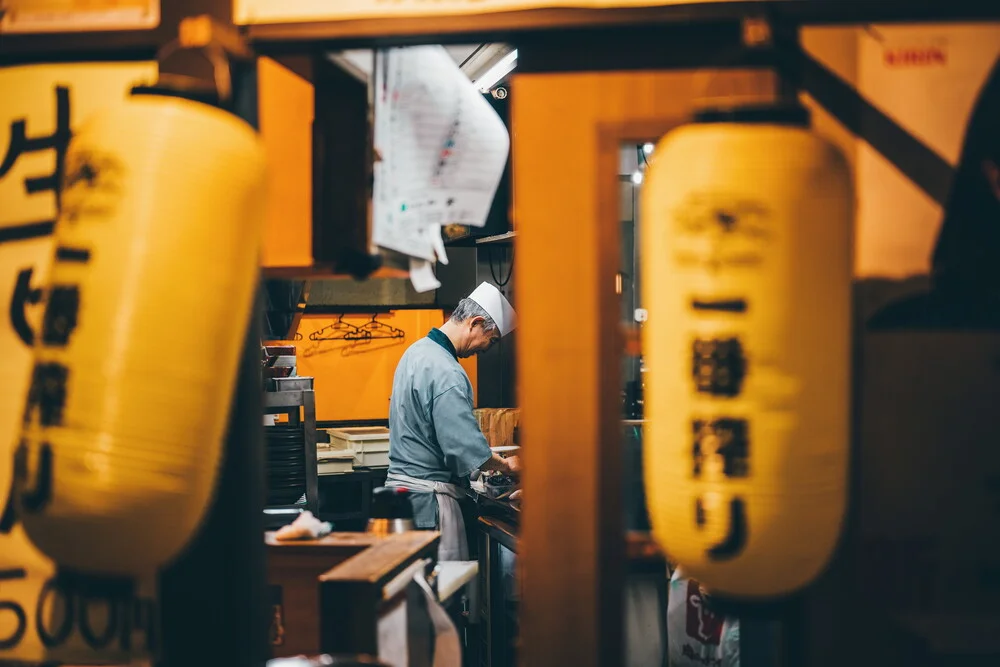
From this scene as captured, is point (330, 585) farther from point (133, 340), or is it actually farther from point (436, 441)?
point (436, 441)

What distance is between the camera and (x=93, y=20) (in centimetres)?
290

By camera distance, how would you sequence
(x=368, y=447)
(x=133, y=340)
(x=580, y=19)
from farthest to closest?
(x=368, y=447) → (x=580, y=19) → (x=133, y=340)

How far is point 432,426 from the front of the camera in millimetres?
6824

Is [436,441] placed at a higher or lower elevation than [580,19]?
lower

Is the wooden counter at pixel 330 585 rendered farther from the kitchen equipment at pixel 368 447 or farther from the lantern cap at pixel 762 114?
the kitchen equipment at pixel 368 447

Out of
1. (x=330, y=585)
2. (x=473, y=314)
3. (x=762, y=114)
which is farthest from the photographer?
(x=473, y=314)

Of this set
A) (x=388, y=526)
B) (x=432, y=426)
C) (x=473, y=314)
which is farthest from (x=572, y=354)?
(x=473, y=314)

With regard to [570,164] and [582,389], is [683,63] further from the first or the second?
[582,389]

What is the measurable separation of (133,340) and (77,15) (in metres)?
1.59

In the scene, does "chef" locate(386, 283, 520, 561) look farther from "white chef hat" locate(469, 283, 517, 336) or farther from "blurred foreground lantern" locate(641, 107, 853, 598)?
"blurred foreground lantern" locate(641, 107, 853, 598)

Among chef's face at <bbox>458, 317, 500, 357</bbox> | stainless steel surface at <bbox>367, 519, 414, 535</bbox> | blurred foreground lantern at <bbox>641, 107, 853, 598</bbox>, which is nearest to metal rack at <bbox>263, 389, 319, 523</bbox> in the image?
chef's face at <bbox>458, 317, 500, 357</bbox>

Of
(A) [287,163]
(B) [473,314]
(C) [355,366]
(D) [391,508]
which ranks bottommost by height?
(D) [391,508]

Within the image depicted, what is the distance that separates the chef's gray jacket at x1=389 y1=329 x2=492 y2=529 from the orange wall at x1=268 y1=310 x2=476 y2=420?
4.21 meters

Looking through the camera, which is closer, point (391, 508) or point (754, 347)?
point (754, 347)
